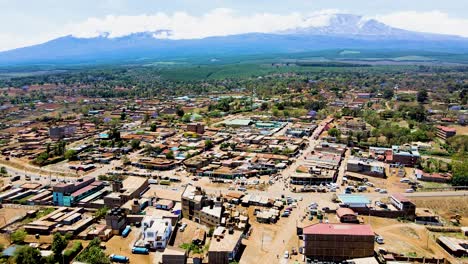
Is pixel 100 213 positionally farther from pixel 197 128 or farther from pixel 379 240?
pixel 197 128

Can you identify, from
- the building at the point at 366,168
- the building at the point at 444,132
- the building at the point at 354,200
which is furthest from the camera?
the building at the point at 444,132

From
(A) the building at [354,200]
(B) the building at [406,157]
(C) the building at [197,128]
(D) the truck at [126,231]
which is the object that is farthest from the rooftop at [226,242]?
(C) the building at [197,128]

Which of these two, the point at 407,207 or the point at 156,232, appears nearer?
the point at 156,232

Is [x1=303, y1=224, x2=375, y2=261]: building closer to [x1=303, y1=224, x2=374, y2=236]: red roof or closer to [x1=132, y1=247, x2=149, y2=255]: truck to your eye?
[x1=303, y1=224, x2=374, y2=236]: red roof

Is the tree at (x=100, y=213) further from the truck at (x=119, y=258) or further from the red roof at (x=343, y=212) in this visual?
the red roof at (x=343, y=212)

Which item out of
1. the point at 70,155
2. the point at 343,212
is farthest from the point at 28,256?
the point at 70,155
